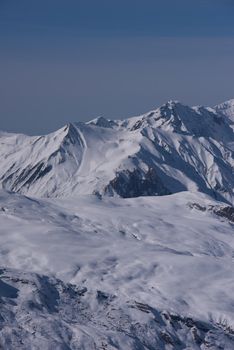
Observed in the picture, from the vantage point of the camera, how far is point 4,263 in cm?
11031

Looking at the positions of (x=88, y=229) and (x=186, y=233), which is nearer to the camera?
(x=88, y=229)

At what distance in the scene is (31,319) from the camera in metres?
89.4

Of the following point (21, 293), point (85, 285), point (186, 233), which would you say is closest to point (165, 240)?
point (186, 233)

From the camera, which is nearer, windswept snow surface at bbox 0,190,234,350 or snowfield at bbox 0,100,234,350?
snowfield at bbox 0,100,234,350

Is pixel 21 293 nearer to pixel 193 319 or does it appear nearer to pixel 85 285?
pixel 85 285

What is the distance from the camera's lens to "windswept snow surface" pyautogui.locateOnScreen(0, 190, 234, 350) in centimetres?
8994

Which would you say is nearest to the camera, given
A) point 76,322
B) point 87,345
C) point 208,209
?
point 87,345

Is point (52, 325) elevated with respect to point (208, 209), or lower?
elevated

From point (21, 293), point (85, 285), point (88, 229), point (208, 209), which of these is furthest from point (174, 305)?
point (208, 209)

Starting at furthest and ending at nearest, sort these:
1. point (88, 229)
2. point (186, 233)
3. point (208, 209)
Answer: point (208, 209) < point (186, 233) < point (88, 229)

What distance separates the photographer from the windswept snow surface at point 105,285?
295 ft

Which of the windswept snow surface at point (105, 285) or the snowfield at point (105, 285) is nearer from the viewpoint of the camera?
Result: the snowfield at point (105, 285)

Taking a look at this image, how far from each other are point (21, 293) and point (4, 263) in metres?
14.3

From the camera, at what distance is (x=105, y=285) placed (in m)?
106
